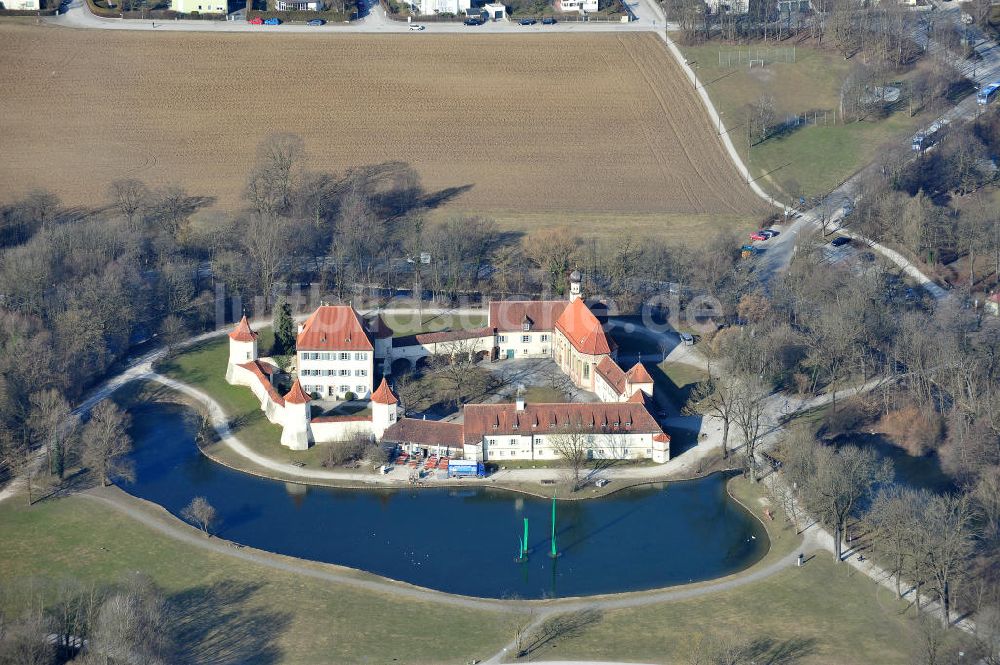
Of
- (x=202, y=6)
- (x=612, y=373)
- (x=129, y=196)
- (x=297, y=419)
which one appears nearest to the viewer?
(x=297, y=419)

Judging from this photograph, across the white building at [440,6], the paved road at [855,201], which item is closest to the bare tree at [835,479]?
the paved road at [855,201]

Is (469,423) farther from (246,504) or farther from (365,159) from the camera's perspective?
(365,159)

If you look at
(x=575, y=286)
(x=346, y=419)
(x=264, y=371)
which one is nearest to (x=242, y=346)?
(x=264, y=371)

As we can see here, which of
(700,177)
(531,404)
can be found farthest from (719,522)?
(700,177)

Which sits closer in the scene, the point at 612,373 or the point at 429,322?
the point at 612,373

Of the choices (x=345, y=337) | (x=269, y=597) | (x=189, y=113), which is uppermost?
(x=189, y=113)

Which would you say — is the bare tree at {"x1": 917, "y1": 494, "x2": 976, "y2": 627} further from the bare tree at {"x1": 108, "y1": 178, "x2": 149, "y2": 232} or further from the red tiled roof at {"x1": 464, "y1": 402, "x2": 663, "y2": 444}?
the bare tree at {"x1": 108, "y1": 178, "x2": 149, "y2": 232}

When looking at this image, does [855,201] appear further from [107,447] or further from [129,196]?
[107,447]
